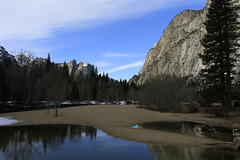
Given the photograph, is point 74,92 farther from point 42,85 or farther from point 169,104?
point 169,104

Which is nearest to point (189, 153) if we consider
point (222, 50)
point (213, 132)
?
point (213, 132)

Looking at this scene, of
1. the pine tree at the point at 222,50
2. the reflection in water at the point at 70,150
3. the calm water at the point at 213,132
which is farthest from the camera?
the pine tree at the point at 222,50

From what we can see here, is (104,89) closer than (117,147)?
No

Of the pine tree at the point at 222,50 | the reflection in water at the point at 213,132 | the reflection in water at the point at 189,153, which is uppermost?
the pine tree at the point at 222,50

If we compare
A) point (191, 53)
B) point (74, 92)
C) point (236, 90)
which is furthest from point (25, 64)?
point (191, 53)

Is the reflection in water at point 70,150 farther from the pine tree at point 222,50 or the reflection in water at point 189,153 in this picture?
the pine tree at point 222,50

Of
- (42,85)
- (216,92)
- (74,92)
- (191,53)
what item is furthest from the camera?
(191,53)

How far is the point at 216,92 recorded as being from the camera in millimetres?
29469

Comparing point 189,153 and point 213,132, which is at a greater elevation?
point 189,153

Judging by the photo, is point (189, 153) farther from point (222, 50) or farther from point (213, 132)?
point (222, 50)

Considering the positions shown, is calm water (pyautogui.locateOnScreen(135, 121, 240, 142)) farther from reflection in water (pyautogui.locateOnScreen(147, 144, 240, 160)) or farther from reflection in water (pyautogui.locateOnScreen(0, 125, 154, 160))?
reflection in water (pyautogui.locateOnScreen(0, 125, 154, 160))

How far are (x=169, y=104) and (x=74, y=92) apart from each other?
2054 inches

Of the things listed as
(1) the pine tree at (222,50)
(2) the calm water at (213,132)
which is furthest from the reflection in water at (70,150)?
(1) the pine tree at (222,50)

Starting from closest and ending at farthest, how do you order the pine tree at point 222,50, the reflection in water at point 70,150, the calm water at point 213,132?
1. the reflection in water at point 70,150
2. the calm water at point 213,132
3. the pine tree at point 222,50
